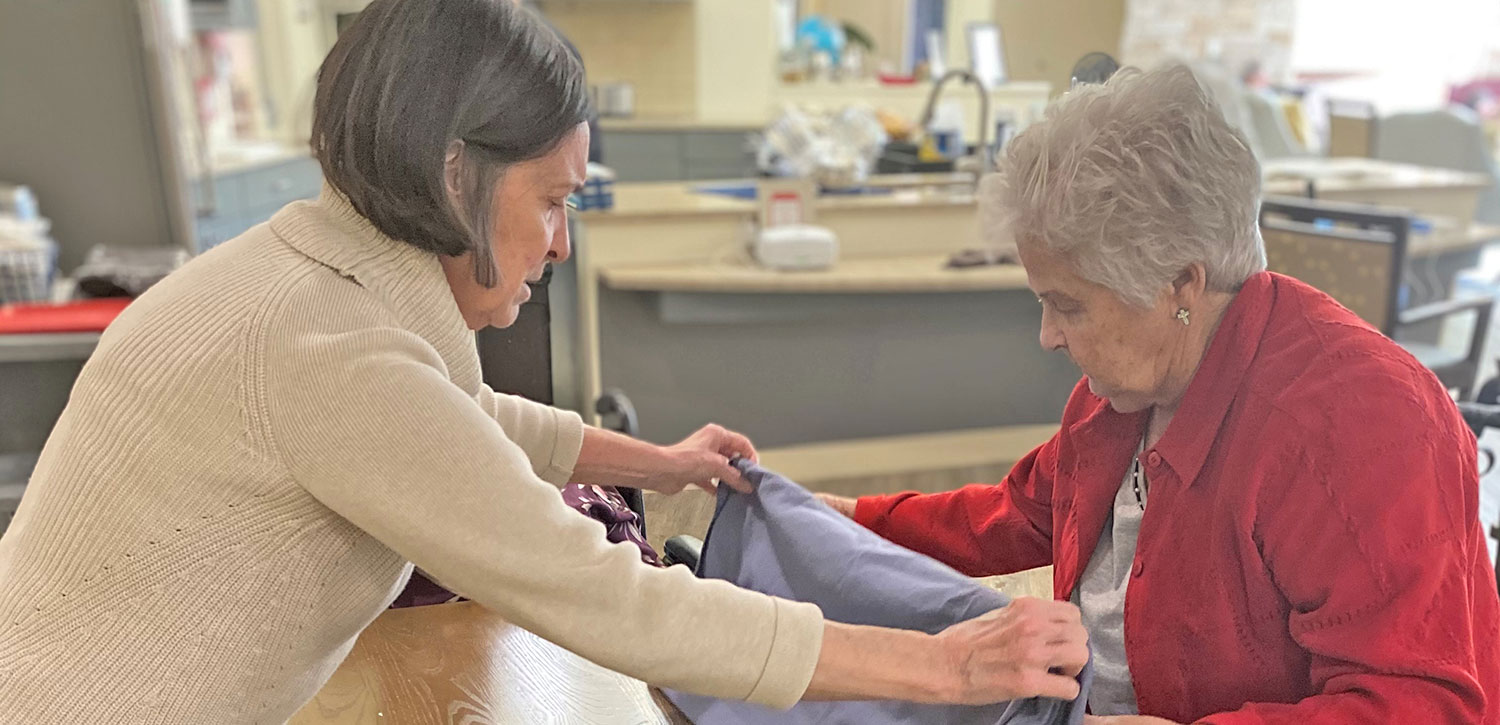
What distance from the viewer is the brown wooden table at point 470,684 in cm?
123

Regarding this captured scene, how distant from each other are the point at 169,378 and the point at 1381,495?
988 millimetres

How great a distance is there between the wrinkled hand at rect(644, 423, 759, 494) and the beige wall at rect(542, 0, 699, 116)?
548cm

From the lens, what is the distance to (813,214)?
349 cm

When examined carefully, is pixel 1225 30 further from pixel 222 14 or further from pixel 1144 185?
pixel 1144 185

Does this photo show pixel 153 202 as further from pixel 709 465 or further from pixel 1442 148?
pixel 1442 148

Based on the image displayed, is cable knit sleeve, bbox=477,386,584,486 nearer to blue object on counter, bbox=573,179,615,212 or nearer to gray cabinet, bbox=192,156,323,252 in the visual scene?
blue object on counter, bbox=573,179,615,212

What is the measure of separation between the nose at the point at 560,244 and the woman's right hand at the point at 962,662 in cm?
42

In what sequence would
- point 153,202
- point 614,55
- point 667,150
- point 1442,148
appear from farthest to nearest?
1. point 1442,148
2. point 614,55
3. point 667,150
4. point 153,202

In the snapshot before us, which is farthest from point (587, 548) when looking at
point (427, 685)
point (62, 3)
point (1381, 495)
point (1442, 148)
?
point (1442, 148)

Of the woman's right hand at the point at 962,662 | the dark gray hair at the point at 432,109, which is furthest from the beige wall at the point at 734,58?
the woman's right hand at the point at 962,662

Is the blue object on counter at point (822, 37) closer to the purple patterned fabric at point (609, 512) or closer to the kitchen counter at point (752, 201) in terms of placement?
the kitchen counter at point (752, 201)

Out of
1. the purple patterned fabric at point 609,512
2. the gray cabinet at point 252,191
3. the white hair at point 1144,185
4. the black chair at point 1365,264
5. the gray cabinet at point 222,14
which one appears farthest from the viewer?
the gray cabinet at point 222,14

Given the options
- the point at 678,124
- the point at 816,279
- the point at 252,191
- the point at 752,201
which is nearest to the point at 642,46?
the point at 678,124

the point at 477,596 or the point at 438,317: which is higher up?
the point at 438,317
